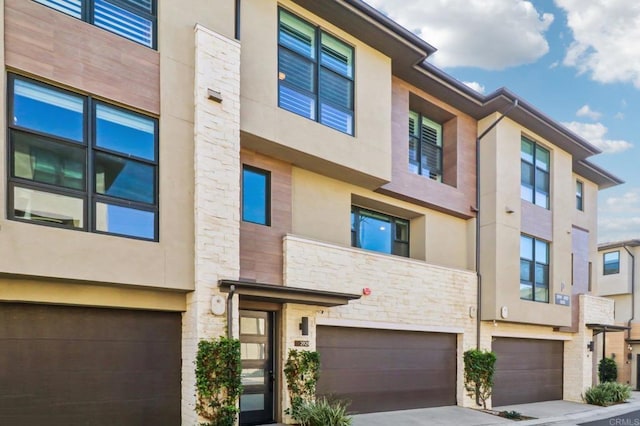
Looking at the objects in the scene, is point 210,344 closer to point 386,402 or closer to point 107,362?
point 107,362

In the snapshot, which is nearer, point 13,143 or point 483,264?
point 13,143

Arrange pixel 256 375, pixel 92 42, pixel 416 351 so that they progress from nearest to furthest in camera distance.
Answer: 1. pixel 92 42
2. pixel 256 375
3. pixel 416 351

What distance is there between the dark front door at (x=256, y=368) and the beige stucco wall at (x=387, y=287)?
0.56 meters

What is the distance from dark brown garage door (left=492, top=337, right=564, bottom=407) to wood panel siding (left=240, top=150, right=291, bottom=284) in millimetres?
8362

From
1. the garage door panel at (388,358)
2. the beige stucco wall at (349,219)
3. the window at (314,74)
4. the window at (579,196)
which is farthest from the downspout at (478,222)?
the window at (579,196)

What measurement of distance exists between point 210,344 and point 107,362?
5.18 ft

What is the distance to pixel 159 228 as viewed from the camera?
790cm

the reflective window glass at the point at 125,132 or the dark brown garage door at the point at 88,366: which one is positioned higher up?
the reflective window glass at the point at 125,132

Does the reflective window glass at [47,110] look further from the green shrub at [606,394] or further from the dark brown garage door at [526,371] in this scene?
the green shrub at [606,394]

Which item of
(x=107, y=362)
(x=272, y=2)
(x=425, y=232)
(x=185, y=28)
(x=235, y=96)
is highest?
(x=272, y=2)

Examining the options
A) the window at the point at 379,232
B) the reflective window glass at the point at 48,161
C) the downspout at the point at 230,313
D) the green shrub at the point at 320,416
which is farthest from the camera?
the window at the point at 379,232

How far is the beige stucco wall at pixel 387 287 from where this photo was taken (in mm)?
10453

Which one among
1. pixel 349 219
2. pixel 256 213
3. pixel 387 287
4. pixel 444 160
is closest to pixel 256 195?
pixel 256 213

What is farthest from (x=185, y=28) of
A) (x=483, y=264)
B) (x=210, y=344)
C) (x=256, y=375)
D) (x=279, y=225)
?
(x=483, y=264)
